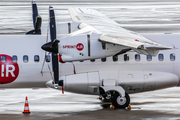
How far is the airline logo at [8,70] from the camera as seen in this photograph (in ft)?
53.7

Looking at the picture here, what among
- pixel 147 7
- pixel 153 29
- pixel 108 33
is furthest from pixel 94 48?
pixel 147 7

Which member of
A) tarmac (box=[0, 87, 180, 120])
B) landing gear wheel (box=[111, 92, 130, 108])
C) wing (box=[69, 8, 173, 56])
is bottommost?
tarmac (box=[0, 87, 180, 120])

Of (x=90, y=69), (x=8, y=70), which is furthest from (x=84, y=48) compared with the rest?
(x=8, y=70)

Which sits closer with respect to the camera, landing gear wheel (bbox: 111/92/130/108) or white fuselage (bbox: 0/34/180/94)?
landing gear wheel (bbox: 111/92/130/108)

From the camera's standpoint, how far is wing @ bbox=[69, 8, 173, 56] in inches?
521

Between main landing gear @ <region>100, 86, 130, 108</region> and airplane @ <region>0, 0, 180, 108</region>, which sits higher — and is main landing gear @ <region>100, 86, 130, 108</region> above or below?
below

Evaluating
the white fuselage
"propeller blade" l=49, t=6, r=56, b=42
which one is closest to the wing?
"propeller blade" l=49, t=6, r=56, b=42

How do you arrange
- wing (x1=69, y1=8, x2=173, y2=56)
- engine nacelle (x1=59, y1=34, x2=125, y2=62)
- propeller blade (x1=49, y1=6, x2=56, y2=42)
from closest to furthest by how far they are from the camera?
wing (x1=69, y1=8, x2=173, y2=56)
engine nacelle (x1=59, y1=34, x2=125, y2=62)
propeller blade (x1=49, y1=6, x2=56, y2=42)

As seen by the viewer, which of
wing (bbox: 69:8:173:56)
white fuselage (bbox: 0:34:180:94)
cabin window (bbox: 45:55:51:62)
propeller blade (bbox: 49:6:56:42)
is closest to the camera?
wing (bbox: 69:8:173:56)

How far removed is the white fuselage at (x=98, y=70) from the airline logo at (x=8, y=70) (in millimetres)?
174

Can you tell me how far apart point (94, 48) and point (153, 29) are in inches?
935

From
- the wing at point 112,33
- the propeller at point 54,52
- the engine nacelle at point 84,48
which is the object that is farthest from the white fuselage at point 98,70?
the engine nacelle at point 84,48

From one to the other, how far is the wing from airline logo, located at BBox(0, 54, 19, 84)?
3.19m

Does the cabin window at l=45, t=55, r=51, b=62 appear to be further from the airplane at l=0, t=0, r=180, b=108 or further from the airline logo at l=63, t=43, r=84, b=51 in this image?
the airline logo at l=63, t=43, r=84, b=51
